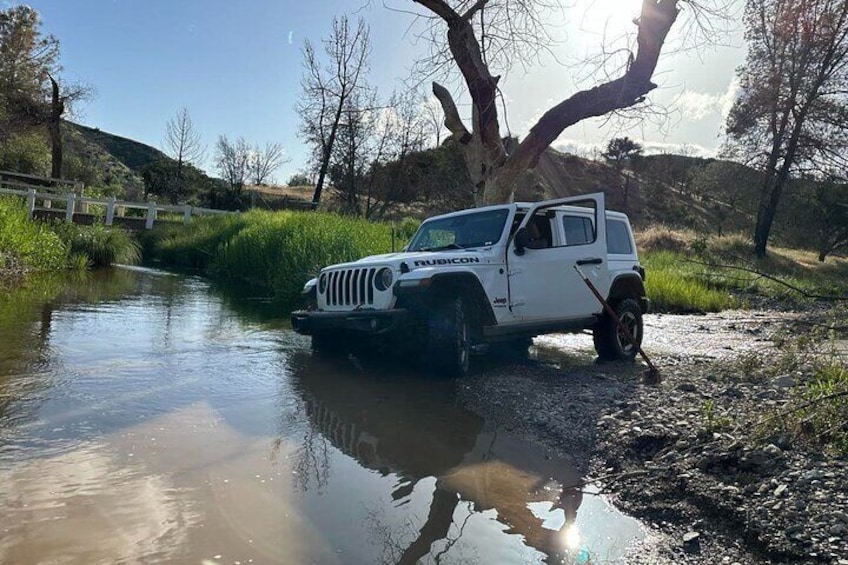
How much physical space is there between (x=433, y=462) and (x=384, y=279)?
271cm

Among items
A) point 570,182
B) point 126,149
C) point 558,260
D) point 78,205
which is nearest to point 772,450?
point 558,260

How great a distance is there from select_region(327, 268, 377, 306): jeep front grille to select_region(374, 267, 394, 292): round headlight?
59 mm

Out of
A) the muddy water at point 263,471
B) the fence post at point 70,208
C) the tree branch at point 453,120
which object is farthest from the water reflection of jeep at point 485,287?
the fence post at point 70,208

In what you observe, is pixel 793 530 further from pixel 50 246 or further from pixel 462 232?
pixel 50 246

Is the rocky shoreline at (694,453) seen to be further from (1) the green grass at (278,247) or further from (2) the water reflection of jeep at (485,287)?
(1) the green grass at (278,247)

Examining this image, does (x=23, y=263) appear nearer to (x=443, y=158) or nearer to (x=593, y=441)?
(x=593, y=441)

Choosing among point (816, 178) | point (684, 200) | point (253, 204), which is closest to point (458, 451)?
point (816, 178)

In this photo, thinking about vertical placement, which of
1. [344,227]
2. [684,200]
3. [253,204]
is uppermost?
[684,200]

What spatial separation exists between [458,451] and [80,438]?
2.62m

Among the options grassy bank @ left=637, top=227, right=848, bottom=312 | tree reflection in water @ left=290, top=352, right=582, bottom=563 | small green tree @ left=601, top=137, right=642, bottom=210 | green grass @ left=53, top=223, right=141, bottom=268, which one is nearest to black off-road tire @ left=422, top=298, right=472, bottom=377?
tree reflection in water @ left=290, top=352, right=582, bottom=563

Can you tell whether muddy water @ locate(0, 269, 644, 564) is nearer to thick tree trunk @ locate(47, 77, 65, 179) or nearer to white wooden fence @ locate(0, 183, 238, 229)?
white wooden fence @ locate(0, 183, 238, 229)

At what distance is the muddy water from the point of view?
9.87 ft

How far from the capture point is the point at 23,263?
1366 centimetres

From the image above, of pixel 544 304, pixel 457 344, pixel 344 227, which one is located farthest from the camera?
pixel 344 227
